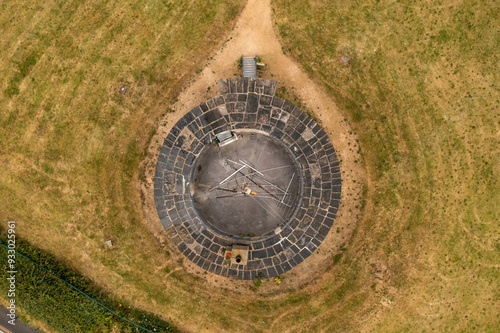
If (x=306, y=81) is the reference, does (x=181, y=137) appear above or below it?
below

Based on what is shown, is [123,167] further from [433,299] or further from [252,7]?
[433,299]

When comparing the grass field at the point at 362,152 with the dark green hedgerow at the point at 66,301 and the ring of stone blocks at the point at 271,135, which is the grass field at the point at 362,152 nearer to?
the dark green hedgerow at the point at 66,301

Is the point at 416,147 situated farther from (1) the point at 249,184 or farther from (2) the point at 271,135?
(1) the point at 249,184

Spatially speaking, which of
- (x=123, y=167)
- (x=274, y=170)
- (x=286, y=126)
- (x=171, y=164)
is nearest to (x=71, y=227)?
(x=123, y=167)

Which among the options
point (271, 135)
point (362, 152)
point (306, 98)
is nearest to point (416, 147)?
point (362, 152)

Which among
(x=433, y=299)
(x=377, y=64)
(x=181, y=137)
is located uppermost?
(x=377, y=64)

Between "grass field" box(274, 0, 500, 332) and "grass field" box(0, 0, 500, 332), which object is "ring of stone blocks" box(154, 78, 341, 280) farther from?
"grass field" box(274, 0, 500, 332)

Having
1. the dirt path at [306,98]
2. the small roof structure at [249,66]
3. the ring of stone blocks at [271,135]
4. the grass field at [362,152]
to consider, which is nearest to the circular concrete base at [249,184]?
the ring of stone blocks at [271,135]
